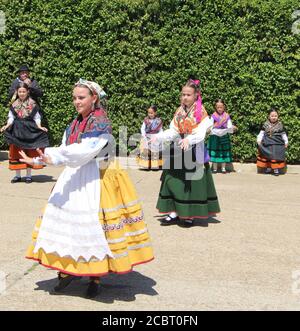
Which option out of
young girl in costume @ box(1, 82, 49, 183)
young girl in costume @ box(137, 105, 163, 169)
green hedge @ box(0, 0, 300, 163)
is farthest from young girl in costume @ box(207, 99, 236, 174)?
young girl in costume @ box(1, 82, 49, 183)

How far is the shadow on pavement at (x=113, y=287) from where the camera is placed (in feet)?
15.2

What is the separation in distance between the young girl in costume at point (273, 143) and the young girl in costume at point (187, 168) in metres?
3.99

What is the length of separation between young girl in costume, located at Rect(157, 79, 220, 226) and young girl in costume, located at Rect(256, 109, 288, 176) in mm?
3992

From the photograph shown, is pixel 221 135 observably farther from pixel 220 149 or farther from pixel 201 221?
pixel 201 221

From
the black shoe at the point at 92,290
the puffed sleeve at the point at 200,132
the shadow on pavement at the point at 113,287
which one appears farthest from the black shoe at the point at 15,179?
the black shoe at the point at 92,290

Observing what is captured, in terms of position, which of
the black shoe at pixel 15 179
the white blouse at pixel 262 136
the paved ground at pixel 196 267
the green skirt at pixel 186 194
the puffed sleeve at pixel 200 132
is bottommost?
the paved ground at pixel 196 267

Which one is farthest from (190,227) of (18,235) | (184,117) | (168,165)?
(18,235)

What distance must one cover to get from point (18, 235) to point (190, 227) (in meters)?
1.92

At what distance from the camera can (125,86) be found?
11734 mm

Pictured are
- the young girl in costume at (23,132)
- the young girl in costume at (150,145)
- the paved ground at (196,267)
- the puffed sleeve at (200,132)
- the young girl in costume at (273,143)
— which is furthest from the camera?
the young girl in costume at (150,145)

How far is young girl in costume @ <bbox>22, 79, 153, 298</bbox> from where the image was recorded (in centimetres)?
443

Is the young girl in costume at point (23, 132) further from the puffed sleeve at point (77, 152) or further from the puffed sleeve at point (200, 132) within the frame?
the puffed sleeve at point (77, 152)

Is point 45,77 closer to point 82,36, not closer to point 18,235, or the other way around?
point 82,36

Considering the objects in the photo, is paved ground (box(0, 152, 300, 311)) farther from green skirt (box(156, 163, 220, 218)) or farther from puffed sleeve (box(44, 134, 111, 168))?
puffed sleeve (box(44, 134, 111, 168))
